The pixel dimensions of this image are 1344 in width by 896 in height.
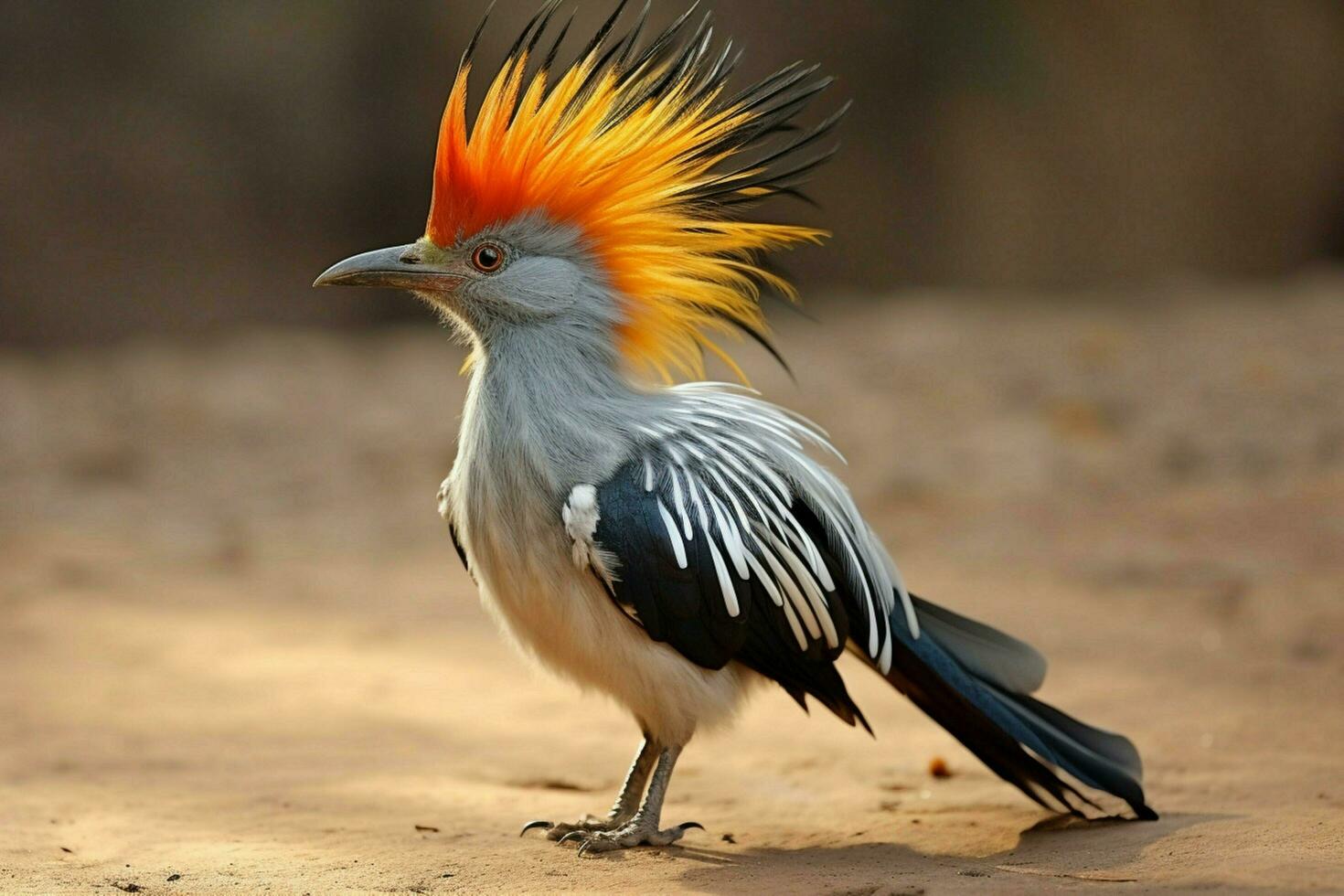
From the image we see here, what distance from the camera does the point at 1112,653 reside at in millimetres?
5340

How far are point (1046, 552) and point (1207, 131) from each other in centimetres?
798

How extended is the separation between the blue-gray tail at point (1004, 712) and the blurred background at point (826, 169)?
8.94 m

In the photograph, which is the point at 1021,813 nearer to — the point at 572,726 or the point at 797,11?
the point at 572,726

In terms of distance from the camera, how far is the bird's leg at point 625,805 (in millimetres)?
3688

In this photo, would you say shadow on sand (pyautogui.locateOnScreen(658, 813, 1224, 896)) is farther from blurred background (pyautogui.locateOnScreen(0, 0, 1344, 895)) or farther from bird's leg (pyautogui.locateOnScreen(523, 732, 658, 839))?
bird's leg (pyautogui.locateOnScreen(523, 732, 658, 839))

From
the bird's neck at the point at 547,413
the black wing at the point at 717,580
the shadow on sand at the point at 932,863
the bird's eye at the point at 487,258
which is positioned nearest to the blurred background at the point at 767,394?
the shadow on sand at the point at 932,863

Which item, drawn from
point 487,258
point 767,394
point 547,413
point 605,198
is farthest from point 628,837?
point 767,394

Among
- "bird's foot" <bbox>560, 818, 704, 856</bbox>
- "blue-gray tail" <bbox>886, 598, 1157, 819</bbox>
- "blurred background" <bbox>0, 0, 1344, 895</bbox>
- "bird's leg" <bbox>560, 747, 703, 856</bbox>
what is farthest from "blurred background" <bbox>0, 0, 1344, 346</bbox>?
"bird's foot" <bbox>560, 818, 704, 856</bbox>

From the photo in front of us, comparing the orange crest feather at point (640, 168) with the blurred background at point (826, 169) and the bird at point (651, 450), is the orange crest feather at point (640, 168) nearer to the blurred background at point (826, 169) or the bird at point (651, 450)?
the bird at point (651, 450)

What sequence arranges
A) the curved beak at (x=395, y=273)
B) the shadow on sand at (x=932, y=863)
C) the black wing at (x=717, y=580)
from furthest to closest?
the curved beak at (x=395, y=273)
the black wing at (x=717, y=580)
the shadow on sand at (x=932, y=863)

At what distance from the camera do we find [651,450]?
3537mm

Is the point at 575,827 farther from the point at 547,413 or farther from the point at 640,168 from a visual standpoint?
the point at 640,168

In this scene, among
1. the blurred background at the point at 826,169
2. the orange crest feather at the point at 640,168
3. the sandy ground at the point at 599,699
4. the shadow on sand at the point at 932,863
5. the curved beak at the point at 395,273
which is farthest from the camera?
the blurred background at the point at 826,169

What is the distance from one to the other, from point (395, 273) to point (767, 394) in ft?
17.9
